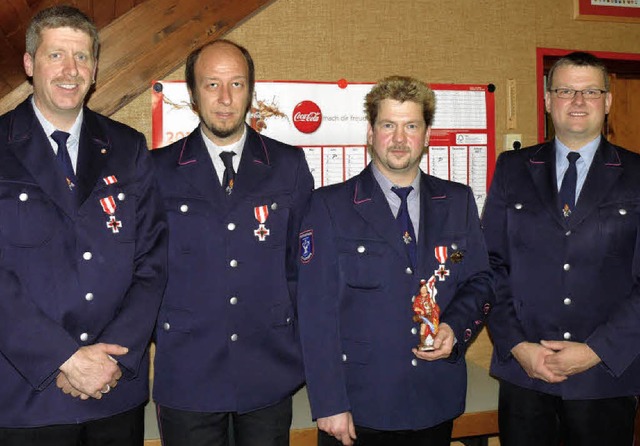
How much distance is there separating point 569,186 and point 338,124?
52.2 inches

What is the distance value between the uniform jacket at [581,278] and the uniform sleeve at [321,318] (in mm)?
641

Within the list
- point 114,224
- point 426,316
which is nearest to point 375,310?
point 426,316

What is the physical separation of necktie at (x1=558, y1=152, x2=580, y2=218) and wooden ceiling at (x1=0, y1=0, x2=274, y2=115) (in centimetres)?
170

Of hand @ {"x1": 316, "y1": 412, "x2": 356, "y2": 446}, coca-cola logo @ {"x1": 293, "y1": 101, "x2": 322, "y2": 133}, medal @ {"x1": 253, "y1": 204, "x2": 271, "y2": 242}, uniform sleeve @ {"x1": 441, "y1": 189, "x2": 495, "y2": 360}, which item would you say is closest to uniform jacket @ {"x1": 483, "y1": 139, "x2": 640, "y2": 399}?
uniform sleeve @ {"x1": 441, "y1": 189, "x2": 495, "y2": 360}

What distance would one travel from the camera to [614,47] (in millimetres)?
3727

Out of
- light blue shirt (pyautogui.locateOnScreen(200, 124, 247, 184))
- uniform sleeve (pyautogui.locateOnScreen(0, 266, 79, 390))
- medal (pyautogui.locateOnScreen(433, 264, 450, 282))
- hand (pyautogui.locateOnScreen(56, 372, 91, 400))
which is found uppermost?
light blue shirt (pyautogui.locateOnScreen(200, 124, 247, 184))

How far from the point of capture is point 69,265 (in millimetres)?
2020

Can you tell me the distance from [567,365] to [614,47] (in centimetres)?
226

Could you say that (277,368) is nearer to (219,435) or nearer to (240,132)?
(219,435)

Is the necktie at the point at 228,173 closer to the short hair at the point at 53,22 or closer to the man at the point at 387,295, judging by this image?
the man at the point at 387,295

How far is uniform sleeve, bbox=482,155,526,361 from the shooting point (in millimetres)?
2346

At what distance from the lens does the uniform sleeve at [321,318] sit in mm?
A: 2105

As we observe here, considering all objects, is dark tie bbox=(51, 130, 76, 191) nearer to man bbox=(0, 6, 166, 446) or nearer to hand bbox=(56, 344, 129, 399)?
man bbox=(0, 6, 166, 446)

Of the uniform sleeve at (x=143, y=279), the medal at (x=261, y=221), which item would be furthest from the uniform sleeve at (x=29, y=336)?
the medal at (x=261, y=221)
